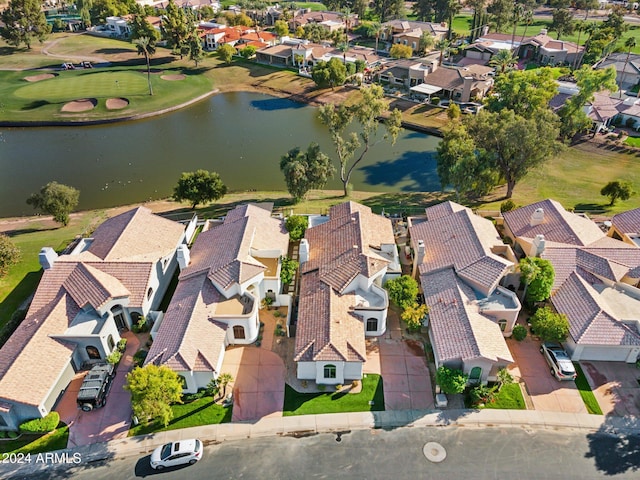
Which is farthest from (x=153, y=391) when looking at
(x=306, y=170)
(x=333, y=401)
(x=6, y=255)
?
(x=306, y=170)

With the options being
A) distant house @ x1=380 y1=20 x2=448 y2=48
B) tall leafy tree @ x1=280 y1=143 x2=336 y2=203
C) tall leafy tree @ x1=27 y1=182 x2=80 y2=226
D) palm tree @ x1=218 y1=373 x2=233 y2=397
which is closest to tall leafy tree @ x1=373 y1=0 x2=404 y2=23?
distant house @ x1=380 y1=20 x2=448 y2=48

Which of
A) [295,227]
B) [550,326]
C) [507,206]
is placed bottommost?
[550,326]

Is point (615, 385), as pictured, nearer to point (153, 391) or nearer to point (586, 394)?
point (586, 394)

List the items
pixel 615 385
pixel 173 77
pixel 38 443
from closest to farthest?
pixel 38 443
pixel 615 385
pixel 173 77

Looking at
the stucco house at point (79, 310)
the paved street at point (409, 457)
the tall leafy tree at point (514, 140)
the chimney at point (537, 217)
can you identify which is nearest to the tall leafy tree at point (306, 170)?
the stucco house at point (79, 310)

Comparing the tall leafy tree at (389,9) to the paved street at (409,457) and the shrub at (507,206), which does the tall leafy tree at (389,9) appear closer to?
the shrub at (507,206)

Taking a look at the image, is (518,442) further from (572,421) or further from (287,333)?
(287,333)
